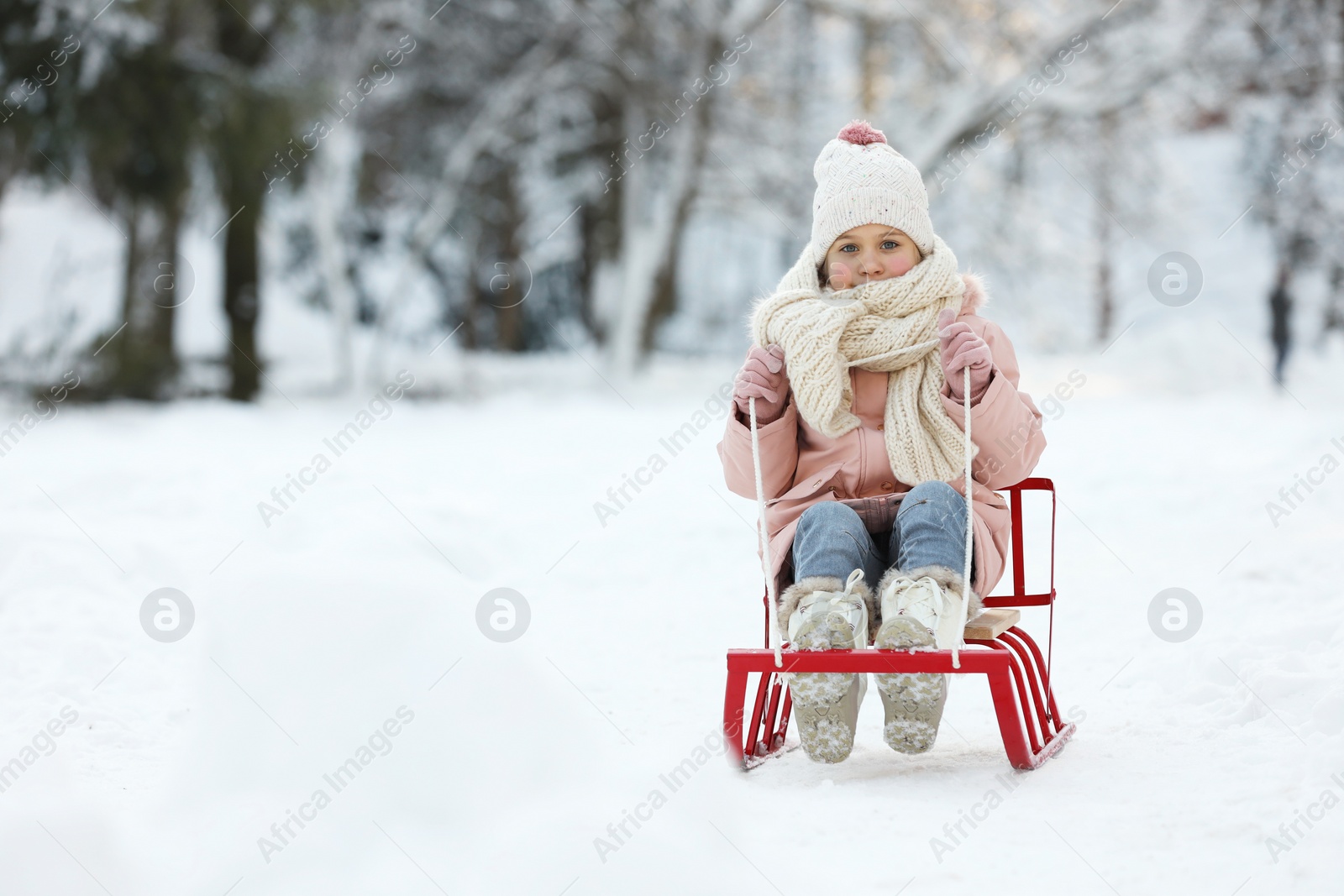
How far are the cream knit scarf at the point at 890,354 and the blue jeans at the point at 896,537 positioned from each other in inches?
5.5

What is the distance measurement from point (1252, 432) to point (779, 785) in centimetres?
614

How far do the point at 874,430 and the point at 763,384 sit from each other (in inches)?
12.5

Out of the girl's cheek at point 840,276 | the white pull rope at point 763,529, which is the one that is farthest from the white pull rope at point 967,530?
the girl's cheek at point 840,276

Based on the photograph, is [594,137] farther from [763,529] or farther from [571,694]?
[763,529]

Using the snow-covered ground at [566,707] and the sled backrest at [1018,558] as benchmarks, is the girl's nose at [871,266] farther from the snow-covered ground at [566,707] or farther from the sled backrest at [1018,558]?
the snow-covered ground at [566,707]

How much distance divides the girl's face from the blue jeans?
57 centimetres

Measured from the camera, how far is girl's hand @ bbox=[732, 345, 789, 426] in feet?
9.71

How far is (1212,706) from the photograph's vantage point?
10.4 feet

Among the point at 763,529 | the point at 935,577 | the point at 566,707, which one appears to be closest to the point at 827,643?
the point at 935,577

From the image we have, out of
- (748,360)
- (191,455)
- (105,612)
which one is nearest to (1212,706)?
(748,360)

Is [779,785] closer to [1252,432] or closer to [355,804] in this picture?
[355,804]

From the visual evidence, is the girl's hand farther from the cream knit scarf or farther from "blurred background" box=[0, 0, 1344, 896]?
"blurred background" box=[0, 0, 1344, 896]

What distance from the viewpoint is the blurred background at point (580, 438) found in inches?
93.7

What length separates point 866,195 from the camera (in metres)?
3.03
